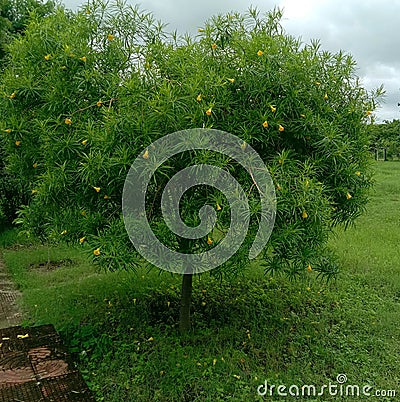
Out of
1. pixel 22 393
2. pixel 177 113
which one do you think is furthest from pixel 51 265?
pixel 177 113

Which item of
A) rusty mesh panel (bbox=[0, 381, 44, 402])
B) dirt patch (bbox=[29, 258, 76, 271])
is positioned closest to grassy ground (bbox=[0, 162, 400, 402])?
dirt patch (bbox=[29, 258, 76, 271])

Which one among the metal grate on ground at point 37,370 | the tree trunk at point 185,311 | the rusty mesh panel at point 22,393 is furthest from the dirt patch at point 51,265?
the rusty mesh panel at point 22,393

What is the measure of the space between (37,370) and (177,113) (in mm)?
1667

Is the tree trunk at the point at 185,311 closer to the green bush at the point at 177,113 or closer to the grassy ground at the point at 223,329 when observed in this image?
the grassy ground at the point at 223,329

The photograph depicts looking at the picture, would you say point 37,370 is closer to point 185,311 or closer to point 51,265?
point 185,311

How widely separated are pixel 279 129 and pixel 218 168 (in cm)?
40

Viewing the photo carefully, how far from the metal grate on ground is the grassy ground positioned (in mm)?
134

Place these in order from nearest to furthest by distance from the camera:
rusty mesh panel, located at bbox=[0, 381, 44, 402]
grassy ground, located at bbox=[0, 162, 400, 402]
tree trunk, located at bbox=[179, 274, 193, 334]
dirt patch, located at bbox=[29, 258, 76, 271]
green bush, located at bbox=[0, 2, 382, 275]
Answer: green bush, located at bbox=[0, 2, 382, 275]
rusty mesh panel, located at bbox=[0, 381, 44, 402]
grassy ground, located at bbox=[0, 162, 400, 402]
tree trunk, located at bbox=[179, 274, 193, 334]
dirt patch, located at bbox=[29, 258, 76, 271]

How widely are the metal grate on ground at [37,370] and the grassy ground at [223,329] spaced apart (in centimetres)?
13

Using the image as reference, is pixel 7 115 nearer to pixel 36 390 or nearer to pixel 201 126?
pixel 201 126

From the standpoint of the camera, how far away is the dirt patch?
193 inches

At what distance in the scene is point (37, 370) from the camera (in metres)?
2.62

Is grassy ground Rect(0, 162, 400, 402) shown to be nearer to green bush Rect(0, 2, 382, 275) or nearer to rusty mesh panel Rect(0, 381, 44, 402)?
rusty mesh panel Rect(0, 381, 44, 402)

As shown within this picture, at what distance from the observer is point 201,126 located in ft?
7.25
